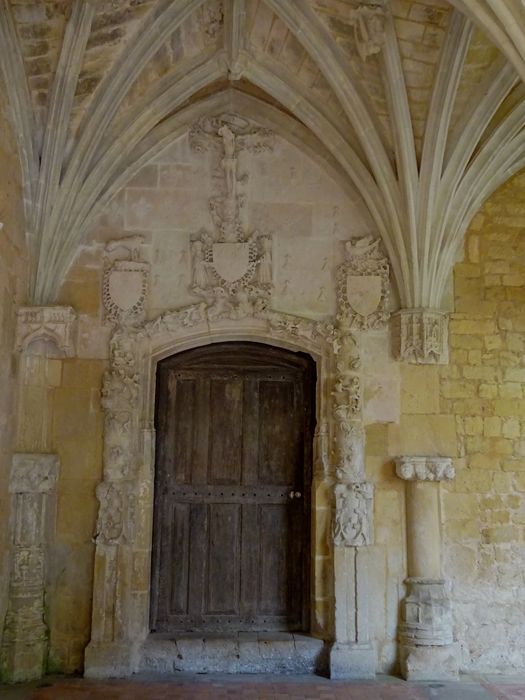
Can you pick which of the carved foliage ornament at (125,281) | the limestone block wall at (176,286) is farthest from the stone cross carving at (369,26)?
the carved foliage ornament at (125,281)

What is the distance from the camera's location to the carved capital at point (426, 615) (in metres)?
5.14

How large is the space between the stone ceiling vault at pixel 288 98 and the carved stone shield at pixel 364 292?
18 centimetres

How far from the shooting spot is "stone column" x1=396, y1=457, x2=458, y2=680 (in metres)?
5.10

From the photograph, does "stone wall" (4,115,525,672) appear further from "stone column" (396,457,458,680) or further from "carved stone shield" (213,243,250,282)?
"carved stone shield" (213,243,250,282)

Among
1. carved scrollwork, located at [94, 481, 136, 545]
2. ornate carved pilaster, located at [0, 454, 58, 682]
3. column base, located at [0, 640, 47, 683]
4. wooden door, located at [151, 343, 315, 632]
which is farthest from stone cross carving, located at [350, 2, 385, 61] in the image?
column base, located at [0, 640, 47, 683]

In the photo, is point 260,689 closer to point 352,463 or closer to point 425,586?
point 425,586

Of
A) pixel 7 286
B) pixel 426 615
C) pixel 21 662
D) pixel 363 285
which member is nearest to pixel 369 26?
pixel 363 285

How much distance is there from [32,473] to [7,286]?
1316 millimetres

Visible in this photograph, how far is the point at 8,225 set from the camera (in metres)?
5.03

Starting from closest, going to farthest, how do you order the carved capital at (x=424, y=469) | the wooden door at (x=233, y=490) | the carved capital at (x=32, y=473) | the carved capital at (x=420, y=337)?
the carved capital at (x=32, y=473), the carved capital at (x=424, y=469), the carved capital at (x=420, y=337), the wooden door at (x=233, y=490)

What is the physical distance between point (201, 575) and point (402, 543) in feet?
5.02

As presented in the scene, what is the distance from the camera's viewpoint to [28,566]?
5.16 m

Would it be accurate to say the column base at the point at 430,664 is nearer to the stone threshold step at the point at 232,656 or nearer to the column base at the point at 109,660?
the stone threshold step at the point at 232,656

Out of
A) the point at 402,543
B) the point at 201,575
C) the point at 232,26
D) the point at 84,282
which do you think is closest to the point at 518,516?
the point at 402,543
